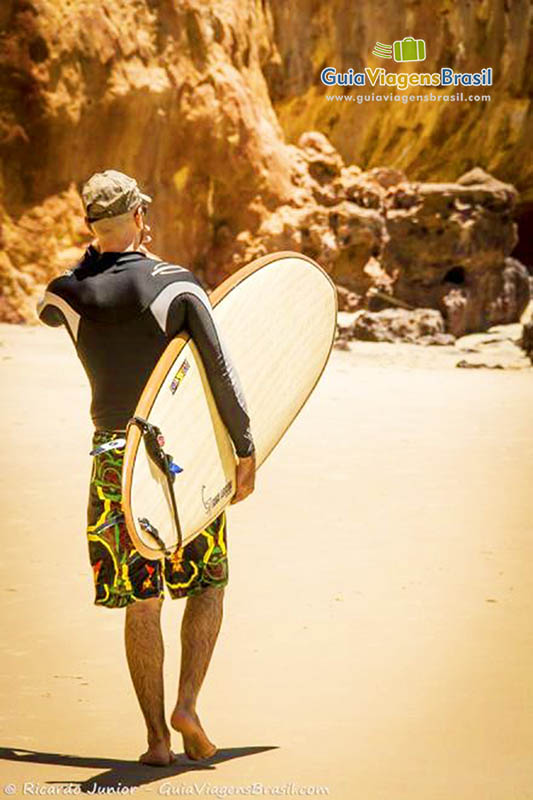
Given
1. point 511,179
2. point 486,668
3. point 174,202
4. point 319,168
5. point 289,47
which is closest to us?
point 486,668

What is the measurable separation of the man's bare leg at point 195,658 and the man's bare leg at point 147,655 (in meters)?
0.05

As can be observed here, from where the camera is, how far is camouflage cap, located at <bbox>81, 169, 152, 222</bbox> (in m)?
2.95

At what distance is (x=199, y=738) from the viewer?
10.0ft

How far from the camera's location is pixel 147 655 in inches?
117

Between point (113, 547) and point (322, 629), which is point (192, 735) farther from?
point (322, 629)

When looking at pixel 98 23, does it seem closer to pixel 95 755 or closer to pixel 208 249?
pixel 208 249

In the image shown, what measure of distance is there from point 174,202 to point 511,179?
35.4ft

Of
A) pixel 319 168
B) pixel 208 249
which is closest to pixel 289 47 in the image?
pixel 319 168

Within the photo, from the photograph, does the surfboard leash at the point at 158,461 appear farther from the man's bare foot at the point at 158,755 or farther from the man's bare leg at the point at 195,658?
the man's bare foot at the point at 158,755

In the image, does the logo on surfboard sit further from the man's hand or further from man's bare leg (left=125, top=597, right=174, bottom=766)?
man's bare leg (left=125, top=597, right=174, bottom=766)

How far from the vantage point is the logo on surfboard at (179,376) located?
9.60 ft

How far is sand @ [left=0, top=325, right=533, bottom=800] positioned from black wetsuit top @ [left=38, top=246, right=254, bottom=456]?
2.58ft

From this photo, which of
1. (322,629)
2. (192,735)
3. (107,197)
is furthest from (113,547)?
(322,629)

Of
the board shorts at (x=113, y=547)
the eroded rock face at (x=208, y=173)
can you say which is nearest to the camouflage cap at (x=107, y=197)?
the board shorts at (x=113, y=547)
